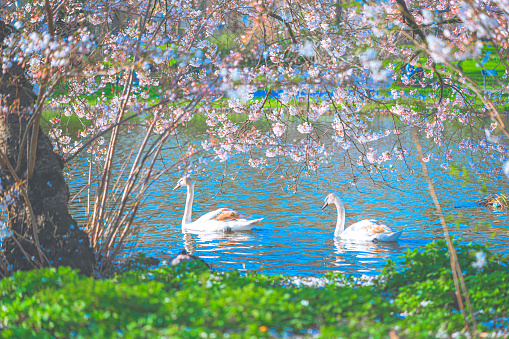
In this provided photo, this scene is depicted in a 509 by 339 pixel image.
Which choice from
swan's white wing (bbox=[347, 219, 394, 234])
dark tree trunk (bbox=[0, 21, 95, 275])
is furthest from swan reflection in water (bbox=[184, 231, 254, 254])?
dark tree trunk (bbox=[0, 21, 95, 275])

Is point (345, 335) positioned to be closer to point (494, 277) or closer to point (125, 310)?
point (125, 310)

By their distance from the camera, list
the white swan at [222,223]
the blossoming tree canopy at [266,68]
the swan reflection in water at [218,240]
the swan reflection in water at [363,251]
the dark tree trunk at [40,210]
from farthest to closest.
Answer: the white swan at [222,223], the swan reflection in water at [218,240], the swan reflection in water at [363,251], the blossoming tree canopy at [266,68], the dark tree trunk at [40,210]

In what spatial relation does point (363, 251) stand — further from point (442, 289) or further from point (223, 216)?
point (442, 289)

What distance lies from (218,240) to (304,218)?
2.16 meters

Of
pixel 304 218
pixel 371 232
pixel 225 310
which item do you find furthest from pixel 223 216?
pixel 225 310

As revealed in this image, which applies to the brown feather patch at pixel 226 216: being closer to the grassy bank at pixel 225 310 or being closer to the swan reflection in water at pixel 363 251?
the swan reflection in water at pixel 363 251

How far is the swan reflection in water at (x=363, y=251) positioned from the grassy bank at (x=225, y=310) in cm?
382

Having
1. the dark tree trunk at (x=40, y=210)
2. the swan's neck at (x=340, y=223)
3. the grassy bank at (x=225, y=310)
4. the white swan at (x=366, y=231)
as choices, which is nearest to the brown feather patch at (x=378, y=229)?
the white swan at (x=366, y=231)

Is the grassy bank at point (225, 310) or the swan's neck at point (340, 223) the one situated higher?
the swan's neck at point (340, 223)

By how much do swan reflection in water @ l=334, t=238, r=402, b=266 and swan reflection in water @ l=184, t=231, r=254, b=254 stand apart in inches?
69.7

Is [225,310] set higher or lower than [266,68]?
lower

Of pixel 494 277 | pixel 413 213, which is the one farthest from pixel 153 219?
pixel 494 277

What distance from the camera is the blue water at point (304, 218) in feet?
30.0

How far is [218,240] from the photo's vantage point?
10.8 meters
